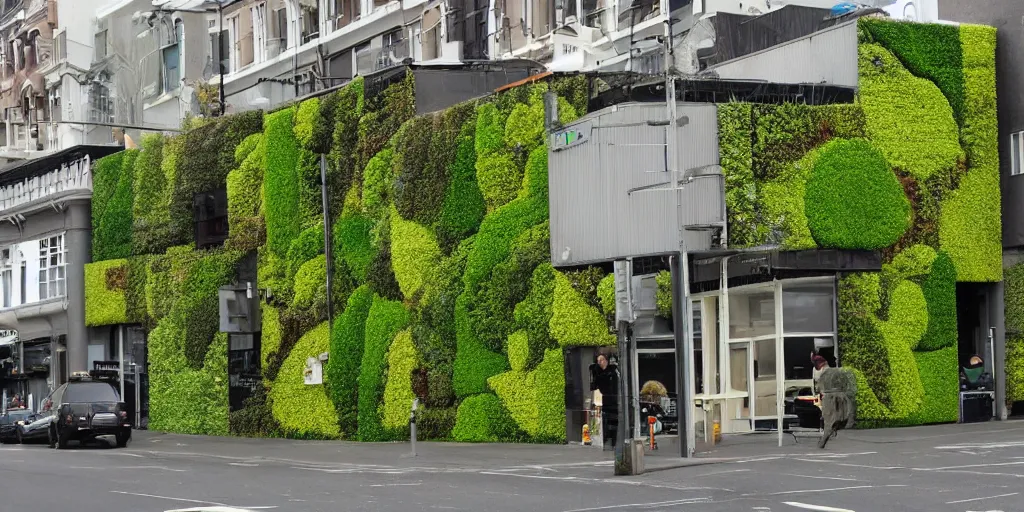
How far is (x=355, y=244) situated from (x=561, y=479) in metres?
17.9

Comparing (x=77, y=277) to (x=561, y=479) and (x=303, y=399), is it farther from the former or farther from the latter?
(x=561, y=479)

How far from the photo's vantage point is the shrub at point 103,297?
5059 cm

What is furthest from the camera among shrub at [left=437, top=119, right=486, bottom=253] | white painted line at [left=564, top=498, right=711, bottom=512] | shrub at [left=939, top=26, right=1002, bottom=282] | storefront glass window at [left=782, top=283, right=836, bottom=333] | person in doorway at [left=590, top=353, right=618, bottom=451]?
shrub at [left=437, top=119, right=486, bottom=253]

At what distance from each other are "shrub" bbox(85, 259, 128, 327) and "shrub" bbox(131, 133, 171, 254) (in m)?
1.56

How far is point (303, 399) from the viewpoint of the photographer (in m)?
40.9

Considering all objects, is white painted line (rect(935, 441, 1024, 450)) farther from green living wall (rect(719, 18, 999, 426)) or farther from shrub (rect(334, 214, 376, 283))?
shrub (rect(334, 214, 376, 283))

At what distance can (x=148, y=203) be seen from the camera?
162 ft

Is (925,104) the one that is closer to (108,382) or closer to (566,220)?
(566,220)

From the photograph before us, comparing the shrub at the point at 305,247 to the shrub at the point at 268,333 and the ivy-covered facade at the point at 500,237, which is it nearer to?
the ivy-covered facade at the point at 500,237

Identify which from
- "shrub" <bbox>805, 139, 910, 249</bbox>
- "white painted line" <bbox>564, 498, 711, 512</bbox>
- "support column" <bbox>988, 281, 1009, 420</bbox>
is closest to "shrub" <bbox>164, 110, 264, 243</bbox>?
"shrub" <bbox>805, 139, 910, 249</bbox>

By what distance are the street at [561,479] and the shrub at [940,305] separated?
209 cm

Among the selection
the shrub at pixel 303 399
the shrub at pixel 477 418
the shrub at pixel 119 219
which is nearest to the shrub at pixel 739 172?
the shrub at pixel 477 418

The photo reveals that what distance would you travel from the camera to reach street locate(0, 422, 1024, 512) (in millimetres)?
18312

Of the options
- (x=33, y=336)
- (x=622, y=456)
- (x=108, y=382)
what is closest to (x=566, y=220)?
(x=622, y=456)
